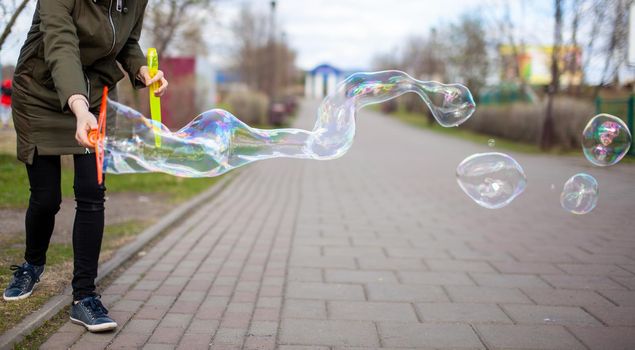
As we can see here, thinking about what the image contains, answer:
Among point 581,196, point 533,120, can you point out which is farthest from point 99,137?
point 533,120

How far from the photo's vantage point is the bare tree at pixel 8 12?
558 cm

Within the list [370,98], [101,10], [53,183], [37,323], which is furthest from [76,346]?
[370,98]

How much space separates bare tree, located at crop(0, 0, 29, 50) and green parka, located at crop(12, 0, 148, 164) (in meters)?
2.46

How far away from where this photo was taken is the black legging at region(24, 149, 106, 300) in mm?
3412

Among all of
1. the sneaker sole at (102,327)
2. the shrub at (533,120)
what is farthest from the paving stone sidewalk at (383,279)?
the shrub at (533,120)

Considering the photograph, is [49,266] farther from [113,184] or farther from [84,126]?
[113,184]

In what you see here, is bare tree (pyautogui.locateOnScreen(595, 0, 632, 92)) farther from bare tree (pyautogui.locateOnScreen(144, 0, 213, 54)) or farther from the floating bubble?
the floating bubble

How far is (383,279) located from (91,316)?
224 cm

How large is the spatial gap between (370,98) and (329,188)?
6295mm

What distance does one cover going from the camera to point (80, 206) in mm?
3439

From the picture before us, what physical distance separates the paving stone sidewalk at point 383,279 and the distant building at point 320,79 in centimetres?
8247

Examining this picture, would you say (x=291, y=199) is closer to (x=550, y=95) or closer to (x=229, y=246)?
(x=229, y=246)

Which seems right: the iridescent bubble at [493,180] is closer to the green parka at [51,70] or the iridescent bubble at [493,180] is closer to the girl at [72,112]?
the girl at [72,112]

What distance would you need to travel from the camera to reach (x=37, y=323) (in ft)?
11.1
